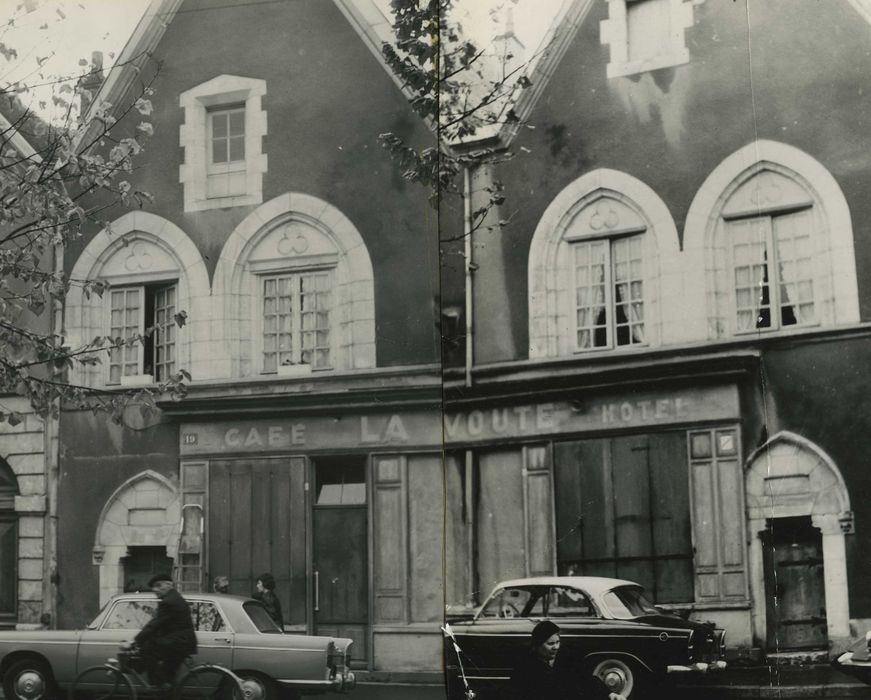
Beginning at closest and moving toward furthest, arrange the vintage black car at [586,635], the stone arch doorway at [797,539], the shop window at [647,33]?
the stone arch doorway at [797,539], the vintage black car at [586,635], the shop window at [647,33]

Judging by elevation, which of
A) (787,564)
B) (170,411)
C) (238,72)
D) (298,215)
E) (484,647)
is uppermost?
(238,72)

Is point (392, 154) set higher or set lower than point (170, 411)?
higher

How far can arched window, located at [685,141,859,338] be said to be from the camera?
342 cm

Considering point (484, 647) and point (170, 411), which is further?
point (170, 411)

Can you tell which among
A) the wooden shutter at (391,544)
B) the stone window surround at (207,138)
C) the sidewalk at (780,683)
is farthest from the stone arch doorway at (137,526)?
the sidewalk at (780,683)

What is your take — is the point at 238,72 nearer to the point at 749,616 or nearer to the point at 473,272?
the point at 473,272

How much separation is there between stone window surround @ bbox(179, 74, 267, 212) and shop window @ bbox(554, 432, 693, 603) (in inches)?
56.9

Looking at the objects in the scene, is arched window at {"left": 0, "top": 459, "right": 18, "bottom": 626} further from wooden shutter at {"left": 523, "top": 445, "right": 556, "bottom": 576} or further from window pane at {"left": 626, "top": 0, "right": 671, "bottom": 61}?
window pane at {"left": 626, "top": 0, "right": 671, "bottom": 61}

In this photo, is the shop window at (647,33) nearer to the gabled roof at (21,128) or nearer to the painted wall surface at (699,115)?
the painted wall surface at (699,115)

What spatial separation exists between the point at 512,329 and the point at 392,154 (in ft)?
2.54

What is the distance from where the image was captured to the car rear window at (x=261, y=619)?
3.87m

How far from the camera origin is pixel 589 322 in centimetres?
369

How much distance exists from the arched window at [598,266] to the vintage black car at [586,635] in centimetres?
75

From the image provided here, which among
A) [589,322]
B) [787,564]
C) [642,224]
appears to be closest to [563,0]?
[642,224]
